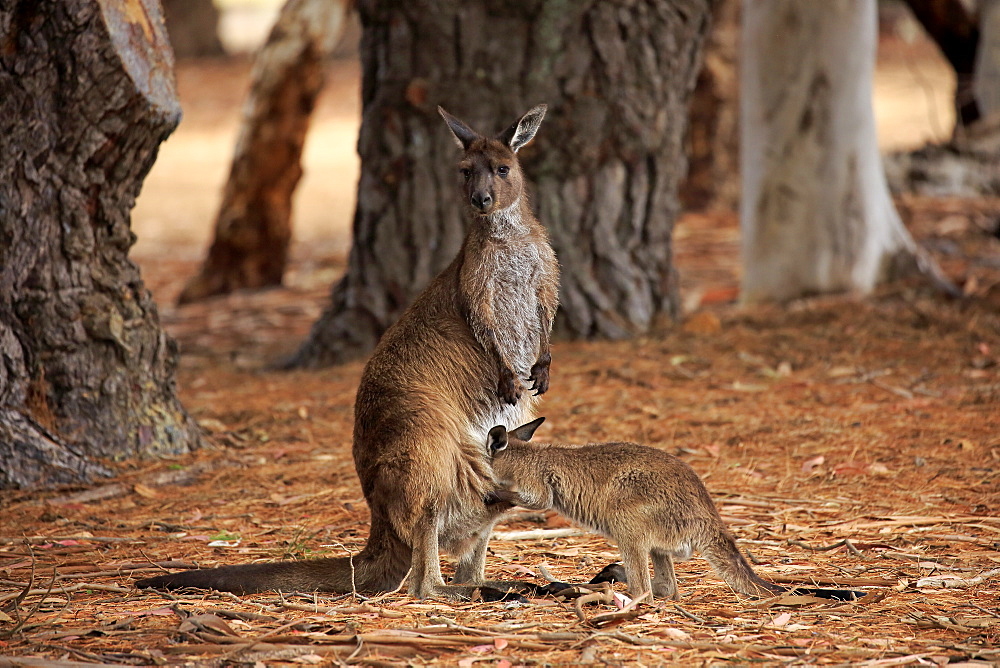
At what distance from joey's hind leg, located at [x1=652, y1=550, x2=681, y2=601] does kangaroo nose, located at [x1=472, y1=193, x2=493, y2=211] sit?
1.59 m

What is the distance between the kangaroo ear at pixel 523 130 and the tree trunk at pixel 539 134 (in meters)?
2.37

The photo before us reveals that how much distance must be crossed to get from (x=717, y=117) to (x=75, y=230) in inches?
346

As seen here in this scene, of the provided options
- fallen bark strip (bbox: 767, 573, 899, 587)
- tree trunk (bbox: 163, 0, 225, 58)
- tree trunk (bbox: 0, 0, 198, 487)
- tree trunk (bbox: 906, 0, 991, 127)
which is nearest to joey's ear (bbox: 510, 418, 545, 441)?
fallen bark strip (bbox: 767, 573, 899, 587)

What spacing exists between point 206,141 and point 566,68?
1542cm

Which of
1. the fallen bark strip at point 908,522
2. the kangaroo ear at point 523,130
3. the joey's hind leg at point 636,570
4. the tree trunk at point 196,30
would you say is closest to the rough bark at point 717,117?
the kangaroo ear at point 523,130

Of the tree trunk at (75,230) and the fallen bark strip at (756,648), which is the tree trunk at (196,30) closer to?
the tree trunk at (75,230)

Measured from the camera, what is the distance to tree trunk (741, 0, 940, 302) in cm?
808

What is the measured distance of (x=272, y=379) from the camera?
721 centimetres

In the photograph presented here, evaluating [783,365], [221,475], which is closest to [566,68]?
[783,365]

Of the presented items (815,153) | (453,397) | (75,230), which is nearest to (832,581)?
(453,397)

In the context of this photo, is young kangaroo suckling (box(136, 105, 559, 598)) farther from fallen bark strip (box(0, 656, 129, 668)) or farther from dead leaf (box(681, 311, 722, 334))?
dead leaf (box(681, 311, 722, 334))

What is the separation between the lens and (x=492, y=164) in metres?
4.61

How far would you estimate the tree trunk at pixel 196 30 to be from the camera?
25.4 meters

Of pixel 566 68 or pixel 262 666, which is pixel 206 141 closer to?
pixel 566 68
